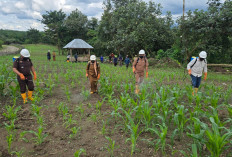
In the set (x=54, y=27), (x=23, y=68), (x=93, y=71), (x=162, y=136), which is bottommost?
(x=162, y=136)

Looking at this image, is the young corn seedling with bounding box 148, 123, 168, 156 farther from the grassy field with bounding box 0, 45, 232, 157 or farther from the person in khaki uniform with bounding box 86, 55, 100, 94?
the person in khaki uniform with bounding box 86, 55, 100, 94

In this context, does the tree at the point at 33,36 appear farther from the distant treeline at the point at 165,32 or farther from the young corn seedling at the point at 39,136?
the young corn seedling at the point at 39,136

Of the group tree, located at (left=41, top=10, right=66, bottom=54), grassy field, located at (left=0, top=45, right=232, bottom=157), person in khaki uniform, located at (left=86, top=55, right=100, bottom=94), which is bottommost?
grassy field, located at (left=0, top=45, right=232, bottom=157)

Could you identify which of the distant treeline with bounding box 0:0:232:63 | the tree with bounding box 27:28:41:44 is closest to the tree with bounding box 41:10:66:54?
the distant treeline with bounding box 0:0:232:63

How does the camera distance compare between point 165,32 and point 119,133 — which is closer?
point 119,133

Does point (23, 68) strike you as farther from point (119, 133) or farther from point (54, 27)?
point (54, 27)

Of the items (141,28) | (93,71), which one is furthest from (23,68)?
(141,28)

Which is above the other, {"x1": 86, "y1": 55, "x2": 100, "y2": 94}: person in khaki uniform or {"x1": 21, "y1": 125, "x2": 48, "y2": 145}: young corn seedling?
{"x1": 86, "y1": 55, "x2": 100, "y2": 94}: person in khaki uniform

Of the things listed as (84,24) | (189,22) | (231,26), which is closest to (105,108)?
(189,22)

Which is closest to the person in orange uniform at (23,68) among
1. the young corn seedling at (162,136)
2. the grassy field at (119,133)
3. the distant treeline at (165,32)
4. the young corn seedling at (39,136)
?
the grassy field at (119,133)

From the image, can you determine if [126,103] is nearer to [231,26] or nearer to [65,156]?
[65,156]

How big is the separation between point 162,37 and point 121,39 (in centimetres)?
436

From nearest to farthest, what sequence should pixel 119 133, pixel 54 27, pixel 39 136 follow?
pixel 39 136, pixel 119 133, pixel 54 27

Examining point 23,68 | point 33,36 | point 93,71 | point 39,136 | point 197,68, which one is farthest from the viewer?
point 33,36
